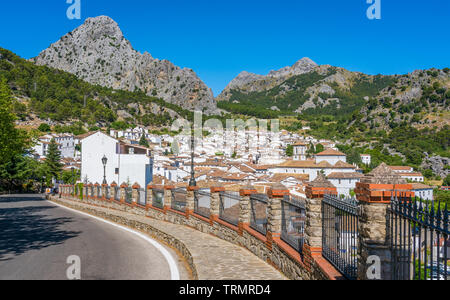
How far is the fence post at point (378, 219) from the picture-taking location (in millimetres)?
4621

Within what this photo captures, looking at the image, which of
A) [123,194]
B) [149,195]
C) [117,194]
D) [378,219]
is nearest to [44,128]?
[117,194]

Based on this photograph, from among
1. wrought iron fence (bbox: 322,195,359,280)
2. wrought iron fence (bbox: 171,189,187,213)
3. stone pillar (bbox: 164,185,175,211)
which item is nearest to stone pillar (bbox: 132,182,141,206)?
stone pillar (bbox: 164,185,175,211)

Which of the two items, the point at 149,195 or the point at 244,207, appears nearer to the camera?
the point at 244,207

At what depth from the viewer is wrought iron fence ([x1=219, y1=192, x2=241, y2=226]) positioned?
1235 centimetres

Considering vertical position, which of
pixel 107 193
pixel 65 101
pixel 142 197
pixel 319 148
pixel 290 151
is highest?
pixel 65 101

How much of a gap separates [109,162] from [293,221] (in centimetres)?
5804

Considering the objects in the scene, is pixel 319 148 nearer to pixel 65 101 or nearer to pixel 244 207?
pixel 65 101

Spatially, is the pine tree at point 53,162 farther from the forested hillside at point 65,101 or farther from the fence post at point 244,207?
the fence post at point 244,207

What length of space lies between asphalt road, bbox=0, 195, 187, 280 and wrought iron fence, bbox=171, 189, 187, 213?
8.81 feet

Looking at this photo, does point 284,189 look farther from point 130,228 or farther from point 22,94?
point 22,94

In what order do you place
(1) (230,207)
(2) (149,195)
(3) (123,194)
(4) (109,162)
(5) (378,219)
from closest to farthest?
(5) (378,219), (1) (230,207), (2) (149,195), (3) (123,194), (4) (109,162)

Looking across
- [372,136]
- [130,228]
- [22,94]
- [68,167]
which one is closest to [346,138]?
[372,136]

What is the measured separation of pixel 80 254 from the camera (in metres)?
10.8
